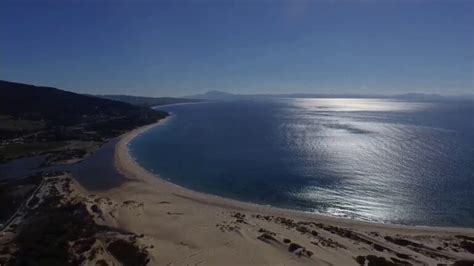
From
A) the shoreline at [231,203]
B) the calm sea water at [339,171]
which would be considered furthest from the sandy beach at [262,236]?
the calm sea water at [339,171]

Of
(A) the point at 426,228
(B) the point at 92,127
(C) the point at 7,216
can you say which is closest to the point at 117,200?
(C) the point at 7,216

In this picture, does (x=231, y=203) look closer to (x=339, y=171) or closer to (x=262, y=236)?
(x=262, y=236)

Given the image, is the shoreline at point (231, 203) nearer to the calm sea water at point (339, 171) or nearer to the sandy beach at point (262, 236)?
the sandy beach at point (262, 236)

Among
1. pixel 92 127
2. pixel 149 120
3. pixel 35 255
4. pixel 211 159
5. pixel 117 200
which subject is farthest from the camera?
pixel 149 120

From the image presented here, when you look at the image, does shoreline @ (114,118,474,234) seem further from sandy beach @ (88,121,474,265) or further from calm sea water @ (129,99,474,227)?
calm sea water @ (129,99,474,227)

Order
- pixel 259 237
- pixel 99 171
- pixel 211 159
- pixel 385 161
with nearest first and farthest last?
pixel 259 237 → pixel 99 171 → pixel 385 161 → pixel 211 159

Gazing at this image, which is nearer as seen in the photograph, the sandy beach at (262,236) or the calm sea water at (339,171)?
the sandy beach at (262,236)

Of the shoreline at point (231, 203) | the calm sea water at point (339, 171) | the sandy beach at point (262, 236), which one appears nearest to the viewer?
the sandy beach at point (262, 236)

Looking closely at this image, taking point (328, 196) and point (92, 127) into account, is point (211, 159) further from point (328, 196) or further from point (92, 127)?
point (92, 127)

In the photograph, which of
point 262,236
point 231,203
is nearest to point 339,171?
point 231,203
